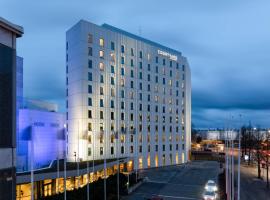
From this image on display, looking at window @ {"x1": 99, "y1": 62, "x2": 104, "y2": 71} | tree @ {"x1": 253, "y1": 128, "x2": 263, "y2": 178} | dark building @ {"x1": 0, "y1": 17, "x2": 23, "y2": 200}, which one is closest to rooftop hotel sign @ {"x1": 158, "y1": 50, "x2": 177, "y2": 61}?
window @ {"x1": 99, "y1": 62, "x2": 104, "y2": 71}

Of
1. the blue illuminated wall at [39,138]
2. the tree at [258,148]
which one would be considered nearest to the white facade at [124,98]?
the blue illuminated wall at [39,138]

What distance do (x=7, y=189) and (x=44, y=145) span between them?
35.5 metres

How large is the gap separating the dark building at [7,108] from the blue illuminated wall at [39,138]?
25.4m

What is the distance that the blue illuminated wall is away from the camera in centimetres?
4628

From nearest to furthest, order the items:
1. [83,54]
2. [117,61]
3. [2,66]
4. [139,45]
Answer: [2,66]
[83,54]
[117,61]
[139,45]

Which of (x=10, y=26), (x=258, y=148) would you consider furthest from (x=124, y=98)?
(x=10, y=26)

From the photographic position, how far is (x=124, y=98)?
75625 millimetres

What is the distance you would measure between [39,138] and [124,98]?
30.3 meters

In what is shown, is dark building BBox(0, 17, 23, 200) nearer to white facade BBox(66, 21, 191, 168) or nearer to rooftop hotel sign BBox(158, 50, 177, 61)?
white facade BBox(66, 21, 191, 168)

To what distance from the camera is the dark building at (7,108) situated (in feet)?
53.5

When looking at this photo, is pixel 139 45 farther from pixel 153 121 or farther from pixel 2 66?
pixel 2 66

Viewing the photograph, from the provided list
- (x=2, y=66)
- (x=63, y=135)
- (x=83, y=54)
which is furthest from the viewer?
(x=83, y=54)

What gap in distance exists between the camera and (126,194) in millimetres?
46688

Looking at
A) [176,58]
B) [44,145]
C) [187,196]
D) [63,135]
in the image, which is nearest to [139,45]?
[176,58]
